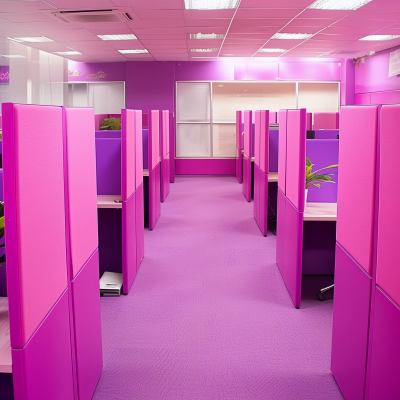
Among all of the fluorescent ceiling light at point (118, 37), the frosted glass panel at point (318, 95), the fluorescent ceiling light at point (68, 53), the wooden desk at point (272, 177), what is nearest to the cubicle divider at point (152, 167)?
the wooden desk at point (272, 177)

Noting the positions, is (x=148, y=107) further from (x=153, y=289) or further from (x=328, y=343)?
(x=328, y=343)

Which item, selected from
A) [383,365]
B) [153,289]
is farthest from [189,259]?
[383,365]

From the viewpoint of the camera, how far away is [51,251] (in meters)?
1.61

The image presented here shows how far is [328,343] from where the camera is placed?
2752mm

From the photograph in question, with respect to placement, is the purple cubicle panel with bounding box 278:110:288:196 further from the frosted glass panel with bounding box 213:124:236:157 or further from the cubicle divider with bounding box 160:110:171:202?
the frosted glass panel with bounding box 213:124:236:157

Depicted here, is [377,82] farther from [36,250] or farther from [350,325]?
[36,250]

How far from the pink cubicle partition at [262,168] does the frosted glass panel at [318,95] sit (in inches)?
216

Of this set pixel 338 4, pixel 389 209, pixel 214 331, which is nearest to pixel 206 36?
pixel 338 4

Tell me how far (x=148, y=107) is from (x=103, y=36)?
124 inches

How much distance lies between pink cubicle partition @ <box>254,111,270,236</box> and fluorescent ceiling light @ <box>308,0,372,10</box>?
1445 millimetres

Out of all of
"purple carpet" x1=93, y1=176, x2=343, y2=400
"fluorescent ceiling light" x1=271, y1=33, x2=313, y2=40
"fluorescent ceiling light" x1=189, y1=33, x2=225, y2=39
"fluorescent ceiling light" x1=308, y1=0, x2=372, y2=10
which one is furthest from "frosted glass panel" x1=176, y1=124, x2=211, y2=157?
"purple carpet" x1=93, y1=176, x2=343, y2=400

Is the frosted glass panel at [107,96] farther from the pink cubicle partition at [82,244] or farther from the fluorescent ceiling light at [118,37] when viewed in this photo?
the pink cubicle partition at [82,244]

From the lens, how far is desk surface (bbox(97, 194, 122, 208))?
3.39m

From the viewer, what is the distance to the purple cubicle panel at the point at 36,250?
4.21 ft
